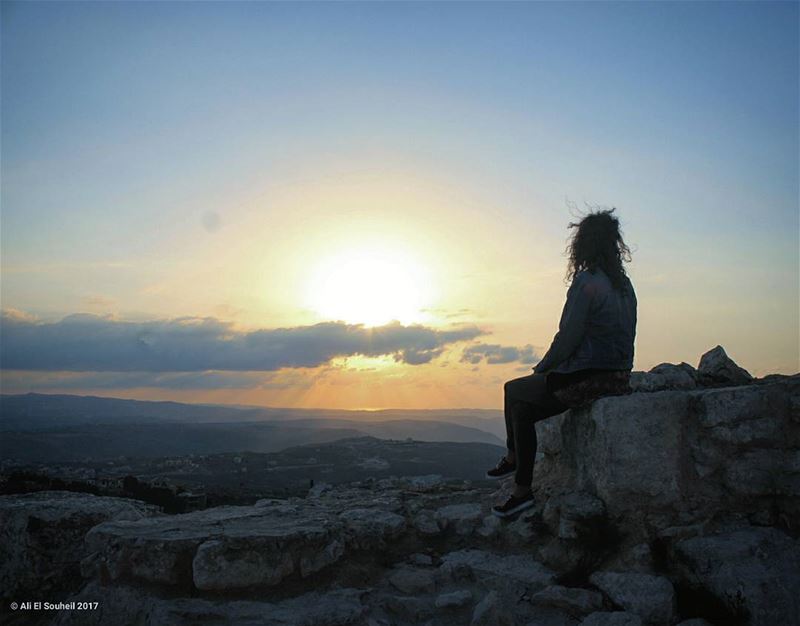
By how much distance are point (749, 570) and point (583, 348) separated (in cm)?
208

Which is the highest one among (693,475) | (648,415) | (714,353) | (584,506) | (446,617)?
(714,353)

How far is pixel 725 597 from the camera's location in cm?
376

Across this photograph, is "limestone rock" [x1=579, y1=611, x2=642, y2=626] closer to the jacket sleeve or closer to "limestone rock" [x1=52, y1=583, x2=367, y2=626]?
"limestone rock" [x1=52, y1=583, x2=367, y2=626]

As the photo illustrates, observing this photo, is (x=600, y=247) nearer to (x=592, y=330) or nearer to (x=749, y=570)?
(x=592, y=330)

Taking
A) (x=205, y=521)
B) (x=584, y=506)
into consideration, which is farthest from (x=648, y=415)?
(x=205, y=521)

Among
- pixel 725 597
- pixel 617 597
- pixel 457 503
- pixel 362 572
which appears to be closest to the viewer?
pixel 725 597

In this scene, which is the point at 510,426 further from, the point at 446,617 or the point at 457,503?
the point at 446,617

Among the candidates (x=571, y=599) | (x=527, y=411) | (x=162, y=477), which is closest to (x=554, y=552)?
(x=571, y=599)

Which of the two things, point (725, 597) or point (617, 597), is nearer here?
point (725, 597)

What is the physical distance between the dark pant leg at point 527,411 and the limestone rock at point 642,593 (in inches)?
47.0

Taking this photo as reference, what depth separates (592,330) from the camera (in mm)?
4852

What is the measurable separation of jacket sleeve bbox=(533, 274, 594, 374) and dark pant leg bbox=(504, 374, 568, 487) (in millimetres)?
269

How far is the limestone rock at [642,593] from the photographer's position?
384 centimetres

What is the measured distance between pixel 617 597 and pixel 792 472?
6.27 feet
